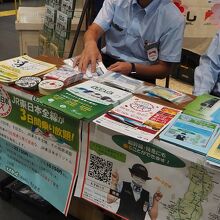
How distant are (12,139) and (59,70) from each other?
34 centimetres

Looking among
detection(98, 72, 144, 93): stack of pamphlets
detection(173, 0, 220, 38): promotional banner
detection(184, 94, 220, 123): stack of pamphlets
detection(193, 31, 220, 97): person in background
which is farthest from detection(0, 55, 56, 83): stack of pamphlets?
detection(173, 0, 220, 38): promotional banner

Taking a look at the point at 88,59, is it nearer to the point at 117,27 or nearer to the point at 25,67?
the point at 25,67

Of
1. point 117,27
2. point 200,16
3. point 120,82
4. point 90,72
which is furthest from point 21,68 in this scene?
point 200,16

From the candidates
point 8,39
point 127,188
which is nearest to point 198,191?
point 127,188

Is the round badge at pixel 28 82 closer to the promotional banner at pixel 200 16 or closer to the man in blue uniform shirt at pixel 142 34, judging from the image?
the man in blue uniform shirt at pixel 142 34

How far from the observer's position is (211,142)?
3.22 feet

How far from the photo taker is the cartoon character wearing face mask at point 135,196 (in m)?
1.05

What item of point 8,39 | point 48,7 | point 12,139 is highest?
point 48,7

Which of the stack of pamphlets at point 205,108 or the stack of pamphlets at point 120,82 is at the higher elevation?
the stack of pamphlets at point 120,82

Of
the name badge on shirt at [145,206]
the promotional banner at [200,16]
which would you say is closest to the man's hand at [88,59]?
the name badge on shirt at [145,206]

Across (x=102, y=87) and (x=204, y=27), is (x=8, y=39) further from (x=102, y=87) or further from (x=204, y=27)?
(x=102, y=87)

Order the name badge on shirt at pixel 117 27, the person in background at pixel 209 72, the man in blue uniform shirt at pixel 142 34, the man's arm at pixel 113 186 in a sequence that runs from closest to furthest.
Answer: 1. the man's arm at pixel 113 186
2. the person in background at pixel 209 72
3. the man in blue uniform shirt at pixel 142 34
4. the name badge on shirt at pixel 117 27

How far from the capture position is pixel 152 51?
1805mm

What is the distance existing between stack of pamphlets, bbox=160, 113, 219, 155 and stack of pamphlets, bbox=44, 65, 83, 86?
45 cm
